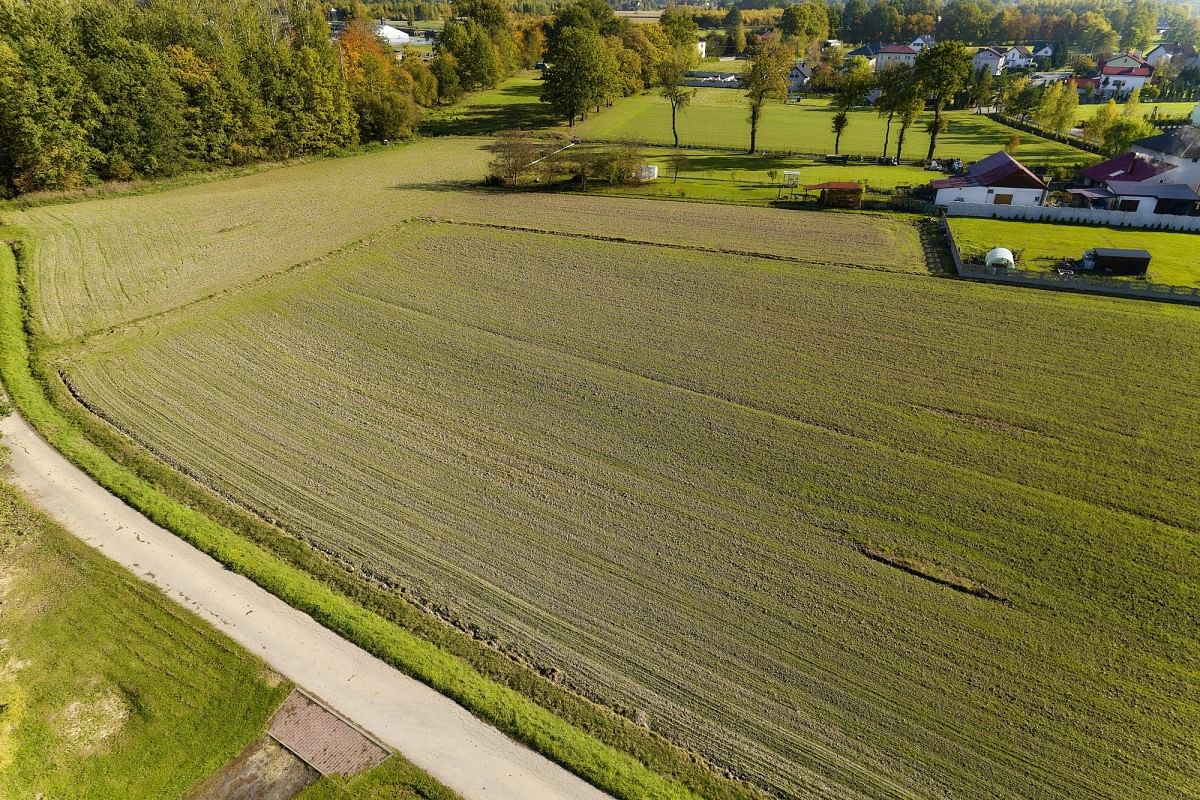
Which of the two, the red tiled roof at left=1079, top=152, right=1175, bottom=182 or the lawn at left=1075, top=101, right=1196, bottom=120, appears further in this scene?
the lawn at left=1075, top=101, right=1196, bottom=120

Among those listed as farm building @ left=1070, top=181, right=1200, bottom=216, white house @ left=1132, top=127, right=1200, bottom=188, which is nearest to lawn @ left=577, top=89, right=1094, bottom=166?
white house @ left=1132, top=127, right=1200, bottom=188

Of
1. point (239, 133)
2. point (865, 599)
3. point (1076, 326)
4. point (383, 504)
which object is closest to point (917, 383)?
point (1076, 326)

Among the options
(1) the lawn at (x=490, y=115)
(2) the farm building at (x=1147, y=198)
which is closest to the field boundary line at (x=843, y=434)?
(2) the farm building at (x=1147, y=198)

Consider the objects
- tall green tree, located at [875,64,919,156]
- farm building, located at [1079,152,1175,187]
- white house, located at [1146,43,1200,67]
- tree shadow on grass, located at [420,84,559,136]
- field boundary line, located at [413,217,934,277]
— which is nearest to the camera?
field boundary line, located at [413,217,934,277]

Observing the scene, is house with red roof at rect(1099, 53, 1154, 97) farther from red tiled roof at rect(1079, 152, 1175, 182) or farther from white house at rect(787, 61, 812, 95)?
red tiled roof at rect(1079, 152, 1175, 182)

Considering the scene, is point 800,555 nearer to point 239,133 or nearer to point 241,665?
point 241,665

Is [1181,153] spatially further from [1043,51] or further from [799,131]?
[1043,51]

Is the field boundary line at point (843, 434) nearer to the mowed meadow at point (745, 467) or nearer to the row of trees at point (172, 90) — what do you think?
the mowed meadow at point (745, 467)
